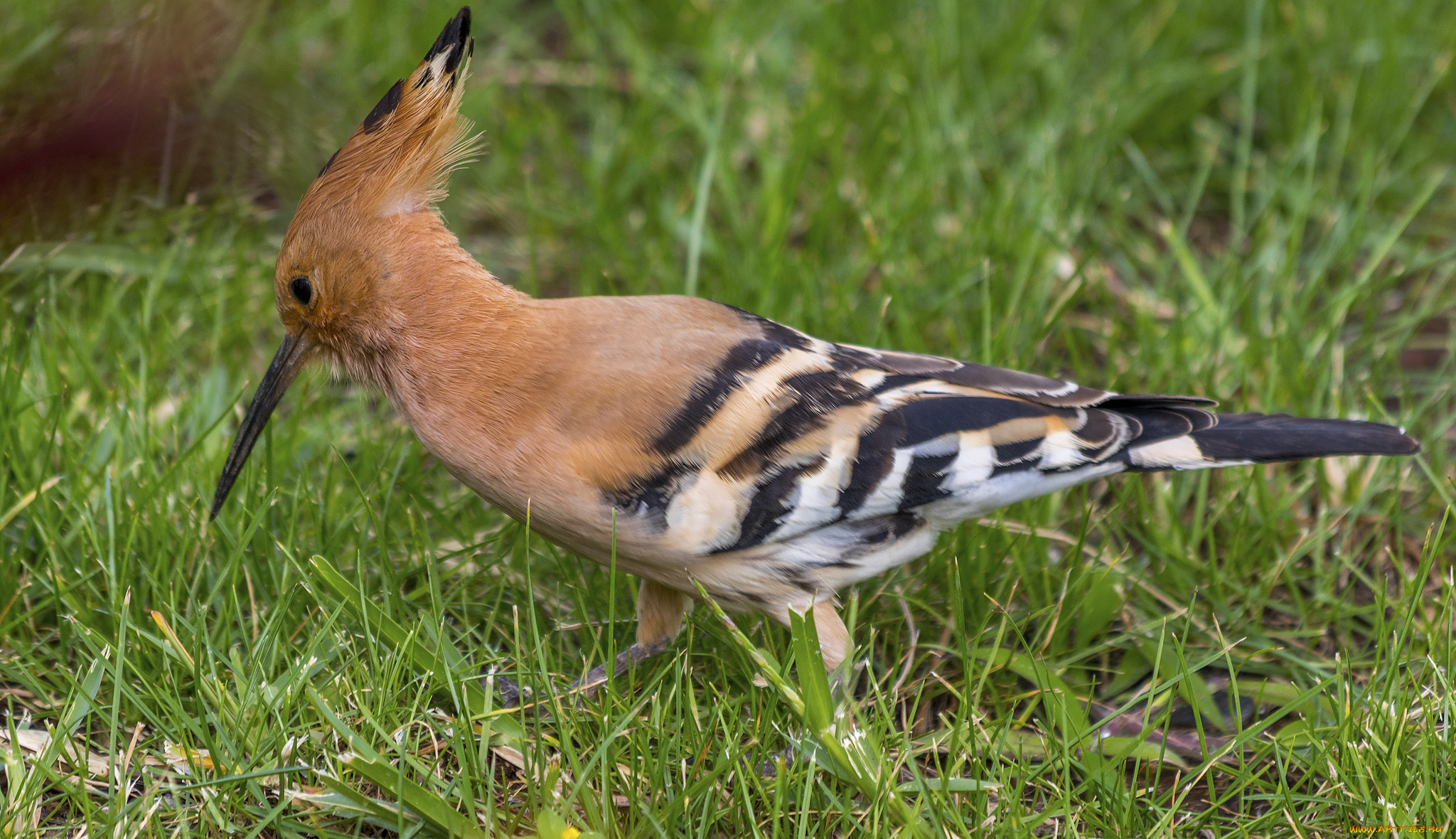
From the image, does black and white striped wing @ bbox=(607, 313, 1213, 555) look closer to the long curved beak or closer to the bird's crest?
the bird's crest

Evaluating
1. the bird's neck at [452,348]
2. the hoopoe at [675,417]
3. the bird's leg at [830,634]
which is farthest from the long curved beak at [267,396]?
the bird's leg at [830,634]

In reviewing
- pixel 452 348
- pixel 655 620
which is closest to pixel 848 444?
pixel 655 620

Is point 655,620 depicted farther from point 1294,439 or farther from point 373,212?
point 1294,439

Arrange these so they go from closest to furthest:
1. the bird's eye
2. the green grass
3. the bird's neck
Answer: the green grass, the bird's neck, the bird's eye

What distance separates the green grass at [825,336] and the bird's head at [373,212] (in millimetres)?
323

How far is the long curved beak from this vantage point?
2.55m

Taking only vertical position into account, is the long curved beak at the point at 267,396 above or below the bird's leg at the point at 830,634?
above

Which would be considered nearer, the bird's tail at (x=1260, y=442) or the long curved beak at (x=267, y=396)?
the bird's tail at (x=1260, y=442)

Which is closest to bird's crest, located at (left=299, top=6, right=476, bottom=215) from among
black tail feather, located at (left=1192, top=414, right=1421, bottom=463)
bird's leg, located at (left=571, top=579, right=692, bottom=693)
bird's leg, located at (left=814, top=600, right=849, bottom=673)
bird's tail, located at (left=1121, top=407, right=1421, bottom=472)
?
bird's leg, located at (left=571, top=579, right=692, bottom=693)

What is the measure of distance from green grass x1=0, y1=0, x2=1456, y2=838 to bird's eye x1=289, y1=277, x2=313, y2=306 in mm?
331

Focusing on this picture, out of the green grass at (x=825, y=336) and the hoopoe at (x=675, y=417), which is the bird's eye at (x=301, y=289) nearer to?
the hoopoe at (x=675, y=417)

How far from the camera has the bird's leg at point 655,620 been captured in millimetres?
2561

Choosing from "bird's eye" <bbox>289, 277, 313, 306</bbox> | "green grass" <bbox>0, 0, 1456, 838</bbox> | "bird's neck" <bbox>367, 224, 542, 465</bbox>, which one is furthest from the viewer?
"bird's eye" <bbox>289, 277, 313, 306</bbox>

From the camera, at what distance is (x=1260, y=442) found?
2.40m
